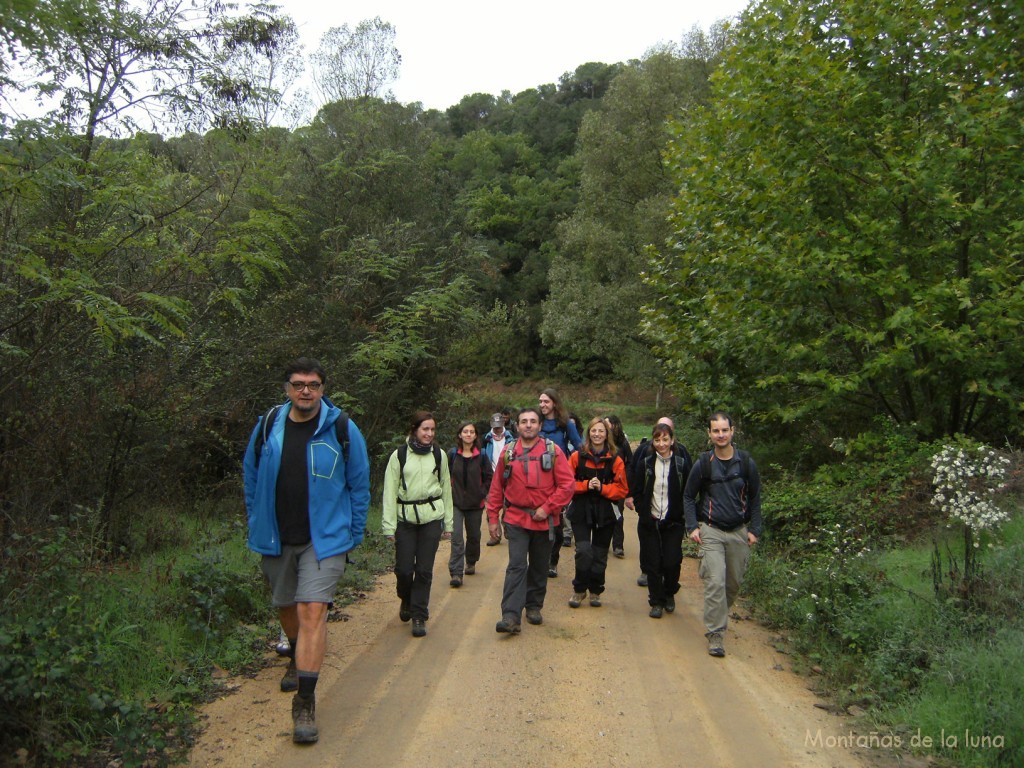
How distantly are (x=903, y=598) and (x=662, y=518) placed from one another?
86.6 inches

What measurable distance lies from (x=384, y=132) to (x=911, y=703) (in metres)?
20.7

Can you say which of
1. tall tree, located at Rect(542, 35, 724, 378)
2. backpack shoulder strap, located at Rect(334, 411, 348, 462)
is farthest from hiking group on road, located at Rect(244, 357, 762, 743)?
tall tree, located at Rect(542, 35, 724, 378)

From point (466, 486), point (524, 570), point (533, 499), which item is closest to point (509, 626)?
point (524, 570)

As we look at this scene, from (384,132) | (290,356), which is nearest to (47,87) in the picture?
(290,356)

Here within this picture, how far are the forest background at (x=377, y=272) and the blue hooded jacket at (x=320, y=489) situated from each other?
1.18 m

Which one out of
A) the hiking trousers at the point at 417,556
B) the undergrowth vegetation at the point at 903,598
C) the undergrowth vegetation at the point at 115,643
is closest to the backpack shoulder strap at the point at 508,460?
the hiking trousers at the point at 417,556

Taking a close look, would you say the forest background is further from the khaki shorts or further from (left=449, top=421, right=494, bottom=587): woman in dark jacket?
(left=449, top=421, right=494, bottom=587): woman in dark jacket

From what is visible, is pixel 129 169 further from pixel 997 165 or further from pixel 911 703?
pixel 997 165

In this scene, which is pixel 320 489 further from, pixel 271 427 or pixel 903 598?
pixel 903 598

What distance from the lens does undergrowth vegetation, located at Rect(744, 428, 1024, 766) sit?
15.3ft

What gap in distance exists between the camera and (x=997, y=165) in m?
9.15

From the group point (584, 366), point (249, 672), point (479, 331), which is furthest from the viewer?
point (584, 366)

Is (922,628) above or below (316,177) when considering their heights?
below

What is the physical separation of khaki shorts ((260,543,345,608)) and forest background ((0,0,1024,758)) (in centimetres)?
105
